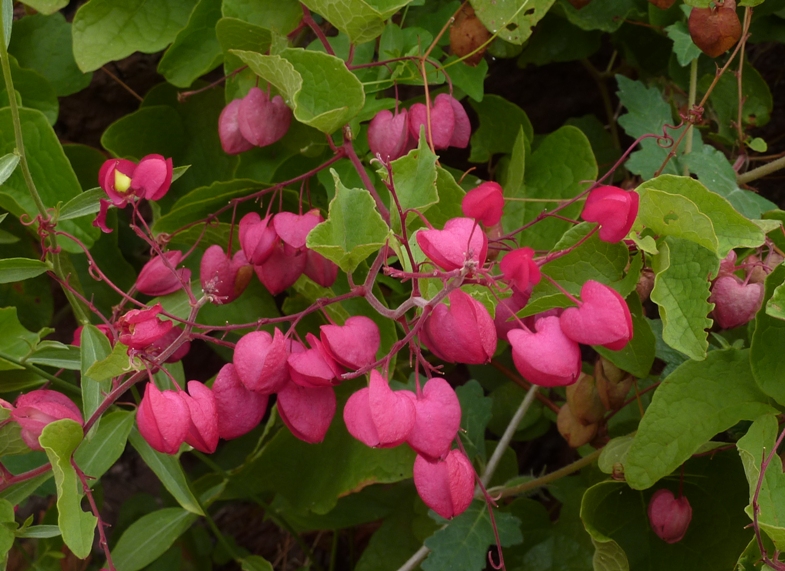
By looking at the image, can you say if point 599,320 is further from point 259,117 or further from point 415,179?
point 259,117

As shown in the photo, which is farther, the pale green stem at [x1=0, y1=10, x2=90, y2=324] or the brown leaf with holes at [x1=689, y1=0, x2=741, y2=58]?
the brown leaf with holes at [x1=689, y1=0, x2=741, y2=58]

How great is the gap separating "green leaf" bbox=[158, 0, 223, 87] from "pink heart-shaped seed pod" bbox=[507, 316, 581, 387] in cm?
56

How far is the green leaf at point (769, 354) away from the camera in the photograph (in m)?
0.67

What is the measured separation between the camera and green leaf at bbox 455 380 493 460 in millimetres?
948

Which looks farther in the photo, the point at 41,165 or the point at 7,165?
the point at 41,165

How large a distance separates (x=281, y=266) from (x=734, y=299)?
0.42 metres

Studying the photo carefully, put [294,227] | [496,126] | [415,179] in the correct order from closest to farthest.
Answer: [415,179], [294,227], [496,126]

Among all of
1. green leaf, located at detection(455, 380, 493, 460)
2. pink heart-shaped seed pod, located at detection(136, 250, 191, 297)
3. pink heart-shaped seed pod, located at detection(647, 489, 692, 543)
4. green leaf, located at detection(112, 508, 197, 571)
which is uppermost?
pink heart-shaped seed pod, located at detection(136, 250, 191, 297)

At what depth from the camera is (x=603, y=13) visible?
3.31ft

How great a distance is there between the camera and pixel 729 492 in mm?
826

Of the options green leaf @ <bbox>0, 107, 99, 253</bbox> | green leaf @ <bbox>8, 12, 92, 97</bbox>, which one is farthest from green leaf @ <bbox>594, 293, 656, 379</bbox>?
green leaf @ <bbox>8, 12, 92, 97</bbox>

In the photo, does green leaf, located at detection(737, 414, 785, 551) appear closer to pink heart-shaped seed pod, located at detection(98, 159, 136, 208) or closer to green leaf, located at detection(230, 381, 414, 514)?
green leaf, located at detection(230, 381, 414, 514)

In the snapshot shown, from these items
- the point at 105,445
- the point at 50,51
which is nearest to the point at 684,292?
the point at 105,445

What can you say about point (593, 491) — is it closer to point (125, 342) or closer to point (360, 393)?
point (360, 393)
